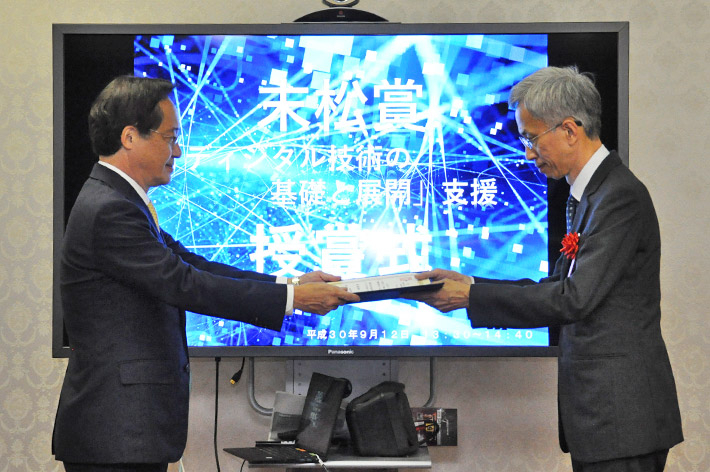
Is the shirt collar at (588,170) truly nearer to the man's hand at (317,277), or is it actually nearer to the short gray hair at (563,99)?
the short gray hair at (563,99)

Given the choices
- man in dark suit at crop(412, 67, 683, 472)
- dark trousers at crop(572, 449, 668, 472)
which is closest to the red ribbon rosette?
A: man in dark suit at crop(412, 67, 683, 472)

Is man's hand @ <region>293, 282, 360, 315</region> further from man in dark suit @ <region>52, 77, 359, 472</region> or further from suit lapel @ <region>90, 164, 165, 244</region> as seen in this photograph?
suit lapel @ <region>90, 164, 165, 244</region>

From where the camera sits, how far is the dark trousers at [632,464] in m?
1.98

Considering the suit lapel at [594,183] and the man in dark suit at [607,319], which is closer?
the man in dark suit at [607,319]

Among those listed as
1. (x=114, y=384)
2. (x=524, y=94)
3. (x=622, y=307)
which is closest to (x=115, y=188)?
(x=114, y=384)

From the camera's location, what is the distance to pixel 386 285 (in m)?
2.39

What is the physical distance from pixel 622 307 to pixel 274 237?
1298 millimetres

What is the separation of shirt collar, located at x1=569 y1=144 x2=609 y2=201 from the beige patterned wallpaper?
102cm

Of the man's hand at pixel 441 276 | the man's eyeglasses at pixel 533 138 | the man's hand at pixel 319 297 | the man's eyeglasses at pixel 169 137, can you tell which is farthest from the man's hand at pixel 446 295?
the man's eyeglasses at pixel 169 137

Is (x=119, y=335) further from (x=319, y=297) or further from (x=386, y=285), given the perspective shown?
(x=386, y=285)

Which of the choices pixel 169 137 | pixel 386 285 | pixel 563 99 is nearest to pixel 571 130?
pixel 563 99

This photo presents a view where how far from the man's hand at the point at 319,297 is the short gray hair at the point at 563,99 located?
2.45 ft

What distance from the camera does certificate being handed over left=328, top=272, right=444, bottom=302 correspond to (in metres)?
2.39

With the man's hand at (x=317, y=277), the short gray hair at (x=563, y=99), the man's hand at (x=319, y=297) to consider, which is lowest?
the man's hand at (x=319, y=297)
